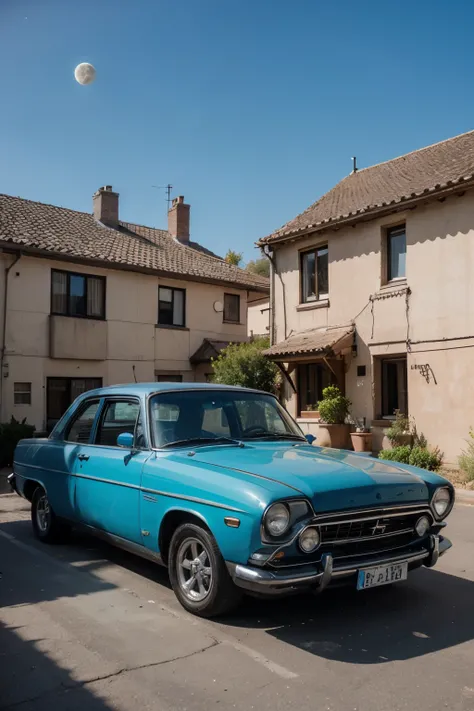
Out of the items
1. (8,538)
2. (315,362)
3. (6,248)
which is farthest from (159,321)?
(8,538)

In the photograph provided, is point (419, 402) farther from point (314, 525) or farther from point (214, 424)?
point (314, 525)

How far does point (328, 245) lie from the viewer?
52.7 ft

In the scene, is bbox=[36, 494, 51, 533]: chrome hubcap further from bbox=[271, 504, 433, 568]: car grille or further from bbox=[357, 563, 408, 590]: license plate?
bbox=[357, 563, 408, 590]: license plate

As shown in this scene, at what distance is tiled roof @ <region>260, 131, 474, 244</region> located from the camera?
13711 mm

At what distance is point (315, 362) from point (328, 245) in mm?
2961

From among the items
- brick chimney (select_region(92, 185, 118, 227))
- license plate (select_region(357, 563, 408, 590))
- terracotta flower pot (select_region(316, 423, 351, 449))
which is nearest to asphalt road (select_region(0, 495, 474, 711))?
license plate (select_region(357, 563, 408, 590))

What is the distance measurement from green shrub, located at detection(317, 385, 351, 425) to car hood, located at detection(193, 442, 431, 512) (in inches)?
363

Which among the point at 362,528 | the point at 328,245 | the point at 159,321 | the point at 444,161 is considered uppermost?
the point at 444,161

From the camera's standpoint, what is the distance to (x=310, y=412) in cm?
1600

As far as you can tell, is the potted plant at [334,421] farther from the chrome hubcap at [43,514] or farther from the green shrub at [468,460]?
the chrome hubcap at [43,514]

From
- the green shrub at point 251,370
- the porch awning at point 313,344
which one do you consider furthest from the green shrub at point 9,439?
the porch awning at point 313,344

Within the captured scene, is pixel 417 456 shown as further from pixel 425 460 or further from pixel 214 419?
pixel 214 419

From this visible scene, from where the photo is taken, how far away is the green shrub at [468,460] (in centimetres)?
1146

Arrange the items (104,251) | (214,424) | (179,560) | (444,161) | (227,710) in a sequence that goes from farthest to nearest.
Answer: (104,251)
(444,161)
(214,424)
(179,560)
(227,710)
